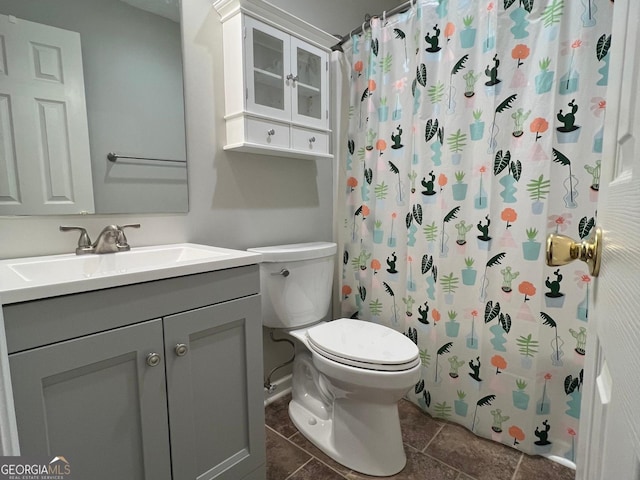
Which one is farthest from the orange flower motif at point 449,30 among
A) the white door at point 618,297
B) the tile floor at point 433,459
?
the tile floor at point 433,459

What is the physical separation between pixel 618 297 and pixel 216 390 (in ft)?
3.25

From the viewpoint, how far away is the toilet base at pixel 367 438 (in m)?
1.24

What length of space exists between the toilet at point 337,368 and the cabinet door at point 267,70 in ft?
2.03

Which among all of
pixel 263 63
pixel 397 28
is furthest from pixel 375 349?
pixel 397 28

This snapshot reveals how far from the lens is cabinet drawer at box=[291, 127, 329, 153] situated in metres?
1.55

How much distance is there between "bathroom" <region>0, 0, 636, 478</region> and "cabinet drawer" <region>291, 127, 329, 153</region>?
0.48ft

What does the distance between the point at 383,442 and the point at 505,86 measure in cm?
141

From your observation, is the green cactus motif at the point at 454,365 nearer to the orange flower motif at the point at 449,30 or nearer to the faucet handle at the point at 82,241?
the orange flower motif at the point at 449,30

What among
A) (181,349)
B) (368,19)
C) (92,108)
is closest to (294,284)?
(181,349)

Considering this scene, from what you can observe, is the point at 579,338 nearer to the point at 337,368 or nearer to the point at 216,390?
the point at 337,368

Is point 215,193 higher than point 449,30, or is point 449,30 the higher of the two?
point 449,30

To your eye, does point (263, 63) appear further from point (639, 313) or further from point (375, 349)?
point (639, 313)

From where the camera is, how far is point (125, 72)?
3.87 ft

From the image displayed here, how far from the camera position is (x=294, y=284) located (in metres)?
1.46
